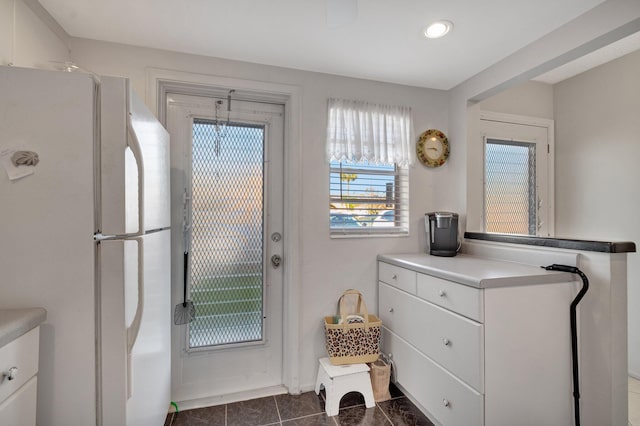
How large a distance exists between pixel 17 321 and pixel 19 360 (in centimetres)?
13

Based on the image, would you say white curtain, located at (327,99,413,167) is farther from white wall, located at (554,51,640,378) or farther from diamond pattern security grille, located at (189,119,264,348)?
white wall, located at (554,51,640,378)

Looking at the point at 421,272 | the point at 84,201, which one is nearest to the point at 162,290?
the point at 84,201

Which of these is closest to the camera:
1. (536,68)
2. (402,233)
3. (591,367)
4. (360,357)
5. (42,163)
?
(42,163)

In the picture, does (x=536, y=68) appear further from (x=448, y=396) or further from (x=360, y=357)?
(x=360, y=357)

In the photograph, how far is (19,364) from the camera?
0.97 m

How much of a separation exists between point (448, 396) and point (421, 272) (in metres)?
0.69

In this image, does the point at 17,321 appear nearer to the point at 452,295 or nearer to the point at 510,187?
the point at 452,295

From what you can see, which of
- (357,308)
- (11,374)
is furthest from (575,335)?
(11,374)

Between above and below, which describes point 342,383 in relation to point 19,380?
below

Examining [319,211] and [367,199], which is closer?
[319,211]

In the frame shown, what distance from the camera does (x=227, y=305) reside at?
7.21ft

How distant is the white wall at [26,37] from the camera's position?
1305 millimetres

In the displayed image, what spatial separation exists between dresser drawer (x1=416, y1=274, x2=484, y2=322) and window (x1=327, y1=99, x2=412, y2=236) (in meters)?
0.67

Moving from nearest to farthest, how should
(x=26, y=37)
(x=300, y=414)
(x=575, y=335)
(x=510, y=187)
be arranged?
1. (x=26, y=37)
2. (x=575, y=335)
3. (x=300, y=414)
4. (x=510, y=187)
